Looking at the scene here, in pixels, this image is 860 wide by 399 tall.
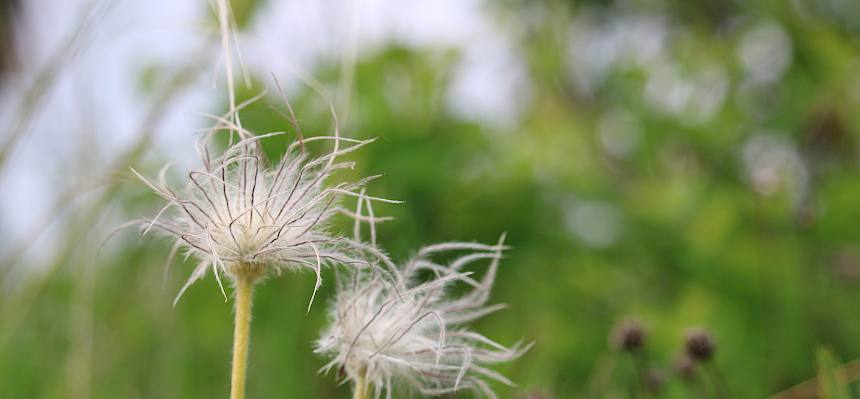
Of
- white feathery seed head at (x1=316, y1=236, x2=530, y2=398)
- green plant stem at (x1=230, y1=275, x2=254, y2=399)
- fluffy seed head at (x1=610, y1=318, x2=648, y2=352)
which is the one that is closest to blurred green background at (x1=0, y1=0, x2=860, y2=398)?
fluffy seed head at (x1=610, y1=318, x2=648, y2=352)

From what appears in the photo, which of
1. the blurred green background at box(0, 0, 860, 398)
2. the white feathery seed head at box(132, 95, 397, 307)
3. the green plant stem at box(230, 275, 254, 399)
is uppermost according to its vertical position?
the white feathery seed head at box(132, 95, 397, 307)

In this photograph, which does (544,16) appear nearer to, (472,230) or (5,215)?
(472,230)

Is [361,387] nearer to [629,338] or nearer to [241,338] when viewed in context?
[241,338]

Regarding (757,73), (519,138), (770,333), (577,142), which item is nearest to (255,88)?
(519,138)

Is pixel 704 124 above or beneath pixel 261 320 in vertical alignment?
above

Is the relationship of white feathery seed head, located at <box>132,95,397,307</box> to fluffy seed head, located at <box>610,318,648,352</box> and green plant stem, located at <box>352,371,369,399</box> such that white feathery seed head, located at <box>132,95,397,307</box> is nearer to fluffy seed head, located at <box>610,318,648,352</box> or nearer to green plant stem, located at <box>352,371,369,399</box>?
green plant stem, located at <box>352,371,369,399</box>
